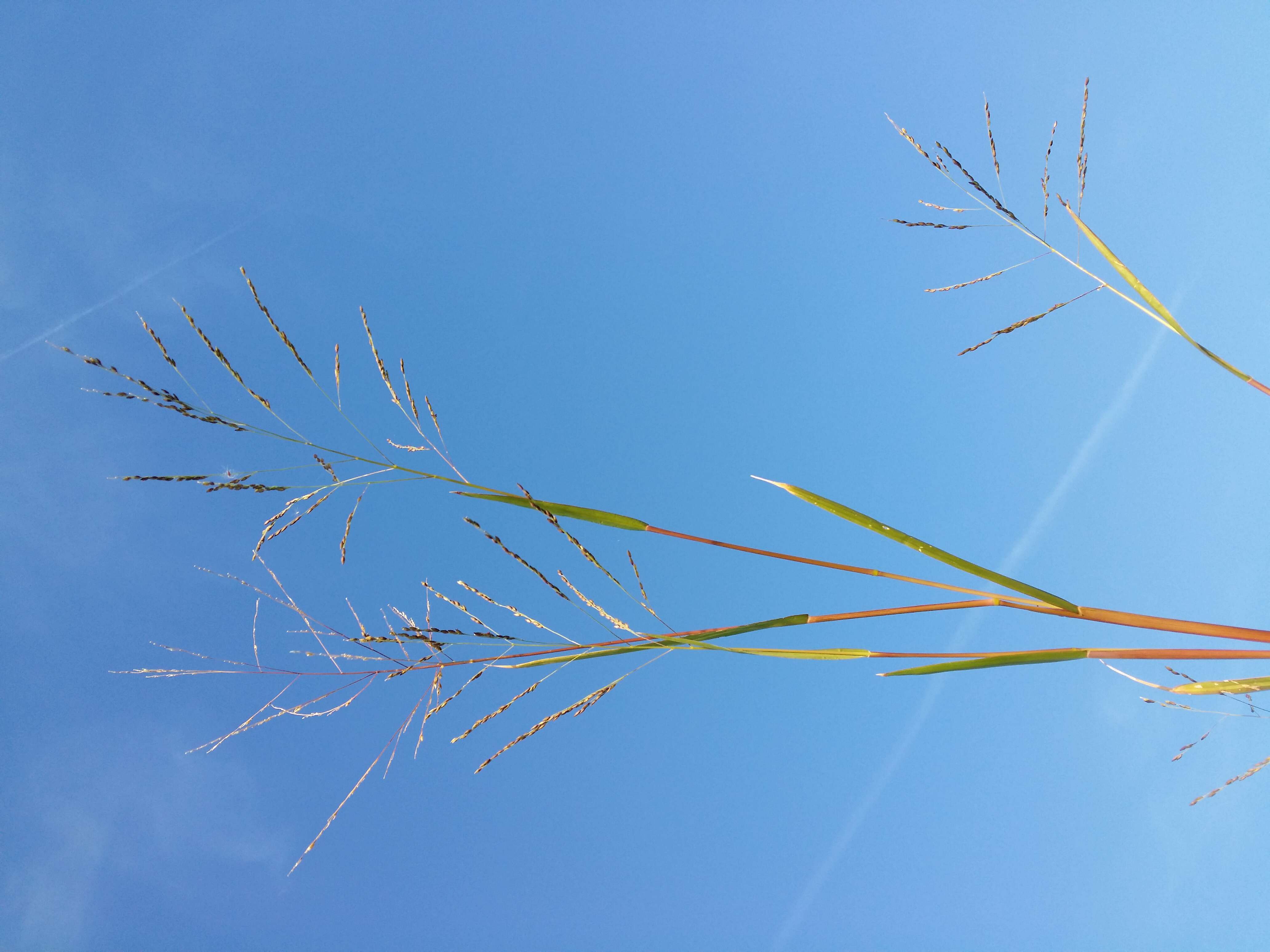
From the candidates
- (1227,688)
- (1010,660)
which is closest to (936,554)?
(1010,660)

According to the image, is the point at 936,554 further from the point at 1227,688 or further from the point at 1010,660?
the point at 1227,688

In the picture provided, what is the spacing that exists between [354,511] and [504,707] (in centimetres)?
47

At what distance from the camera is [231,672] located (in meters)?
1.27

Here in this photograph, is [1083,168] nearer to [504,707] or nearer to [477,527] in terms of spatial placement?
[477,527]

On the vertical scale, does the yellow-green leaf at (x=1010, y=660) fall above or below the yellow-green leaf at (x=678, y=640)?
above

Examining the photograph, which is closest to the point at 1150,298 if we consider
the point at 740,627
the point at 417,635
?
the point at 740,627

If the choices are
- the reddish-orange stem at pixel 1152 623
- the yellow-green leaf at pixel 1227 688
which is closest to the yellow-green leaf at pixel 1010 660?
the reddish-orange stem at pixel 1152 623

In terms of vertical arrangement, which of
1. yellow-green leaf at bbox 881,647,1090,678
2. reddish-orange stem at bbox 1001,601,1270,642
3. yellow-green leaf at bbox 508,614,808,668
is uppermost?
reddish-orange stem at bbox 1001,601,1270,642

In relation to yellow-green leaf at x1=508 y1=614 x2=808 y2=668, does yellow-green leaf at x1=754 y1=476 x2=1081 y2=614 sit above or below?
above

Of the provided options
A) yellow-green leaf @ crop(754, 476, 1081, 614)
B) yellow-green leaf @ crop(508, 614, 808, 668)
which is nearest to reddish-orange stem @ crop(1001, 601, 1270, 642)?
yellow-green leaf @ crop(754, 476, 1081, 614)

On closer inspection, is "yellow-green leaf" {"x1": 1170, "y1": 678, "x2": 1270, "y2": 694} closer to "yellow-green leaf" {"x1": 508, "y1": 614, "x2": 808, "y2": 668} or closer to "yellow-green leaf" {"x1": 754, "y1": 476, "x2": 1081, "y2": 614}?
"yellow-green leaf" {"x1": 754, "y1": 476, "x2": 1081, "y2": 614}

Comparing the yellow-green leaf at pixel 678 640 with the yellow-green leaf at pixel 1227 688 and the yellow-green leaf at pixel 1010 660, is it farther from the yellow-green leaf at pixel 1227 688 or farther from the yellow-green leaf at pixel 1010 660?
the yellow-green leaf at pixel 1227 688

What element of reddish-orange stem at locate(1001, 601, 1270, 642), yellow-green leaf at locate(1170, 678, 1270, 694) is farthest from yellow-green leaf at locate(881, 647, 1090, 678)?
yellow-green leaf at locate(1170, 678, 1270, 694)

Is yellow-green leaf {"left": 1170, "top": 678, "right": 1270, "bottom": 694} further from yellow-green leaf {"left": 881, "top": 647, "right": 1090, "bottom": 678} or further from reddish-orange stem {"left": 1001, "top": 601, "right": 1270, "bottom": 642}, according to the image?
yellow-green leaf {"left": 881, "top": 647, "right": 1090, "bottom": 678}
